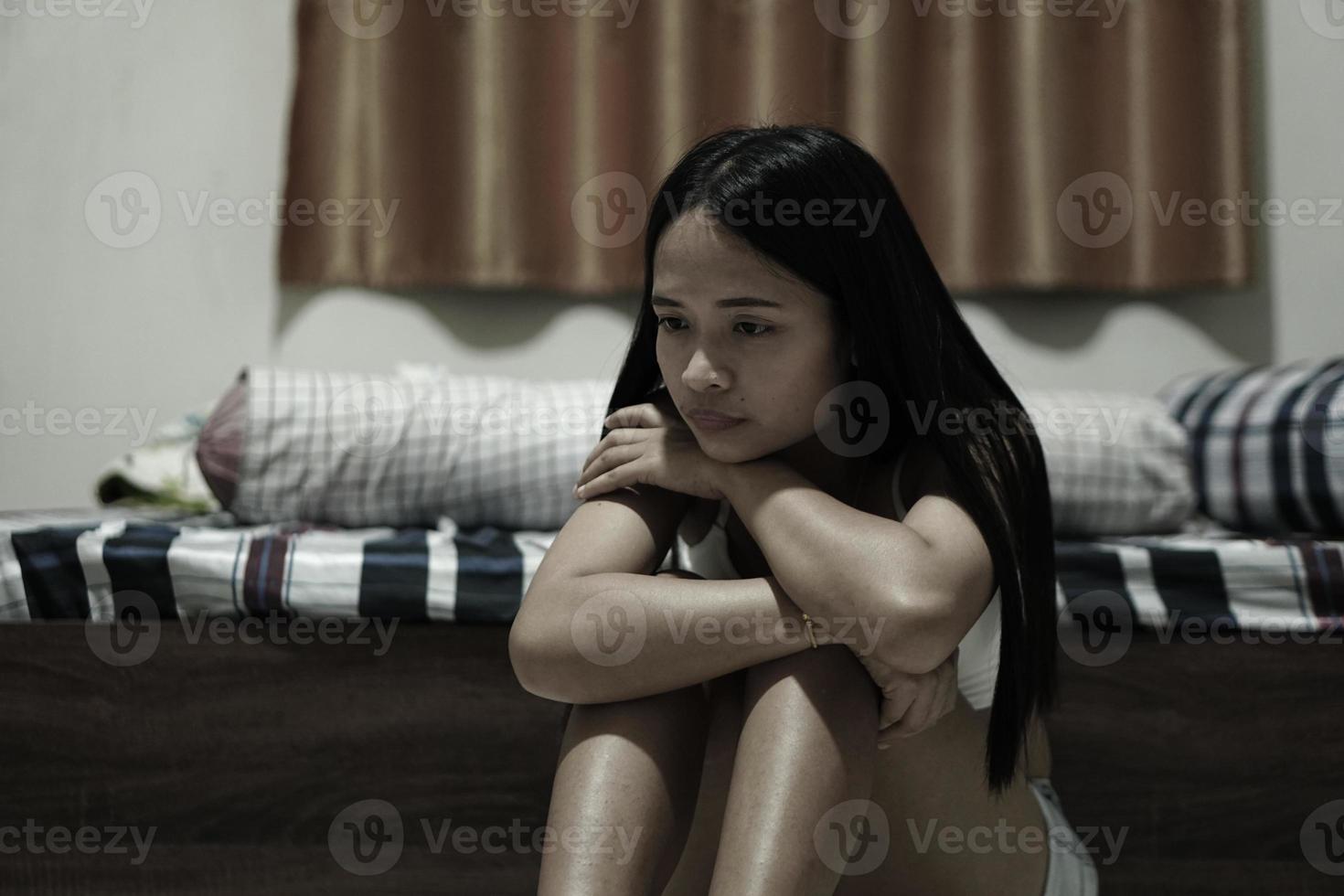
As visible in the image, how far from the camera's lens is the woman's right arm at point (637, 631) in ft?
2.79

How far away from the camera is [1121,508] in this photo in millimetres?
1442

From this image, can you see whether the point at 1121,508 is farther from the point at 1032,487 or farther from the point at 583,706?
the point at 583,706
